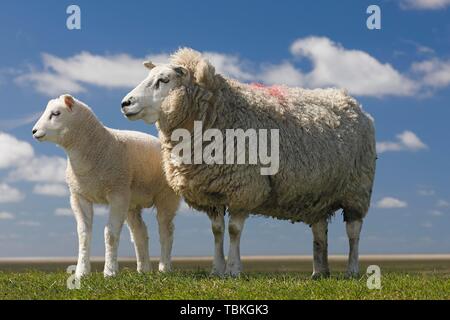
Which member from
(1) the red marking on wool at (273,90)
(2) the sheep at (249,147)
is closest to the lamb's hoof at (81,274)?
(2) the sheep at (249,147)

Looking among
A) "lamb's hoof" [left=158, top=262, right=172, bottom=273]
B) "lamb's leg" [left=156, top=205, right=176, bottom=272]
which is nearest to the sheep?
"lamb's leg" [left=156, top=205, right=176, bottom=272]

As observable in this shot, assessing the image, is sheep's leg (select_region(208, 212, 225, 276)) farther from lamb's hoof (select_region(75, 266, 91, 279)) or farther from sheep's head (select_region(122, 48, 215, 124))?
lamb's hoof (select_region(75, 266, 91, 279))

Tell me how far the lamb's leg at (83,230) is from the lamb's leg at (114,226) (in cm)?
36

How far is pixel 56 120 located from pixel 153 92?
195 cm

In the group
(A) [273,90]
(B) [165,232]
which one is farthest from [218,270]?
(A) [273,90]

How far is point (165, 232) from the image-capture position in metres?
13.2

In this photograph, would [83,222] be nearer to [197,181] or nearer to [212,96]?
[197,181]

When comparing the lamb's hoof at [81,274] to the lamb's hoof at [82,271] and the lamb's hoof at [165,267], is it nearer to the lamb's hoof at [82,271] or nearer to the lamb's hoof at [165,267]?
the lamb's hoof at [82,271]

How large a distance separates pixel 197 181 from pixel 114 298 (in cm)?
266

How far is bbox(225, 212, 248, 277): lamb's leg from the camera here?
1101 centimetres

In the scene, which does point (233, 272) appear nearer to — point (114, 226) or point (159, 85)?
point (114, 226)

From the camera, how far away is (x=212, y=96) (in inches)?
440
